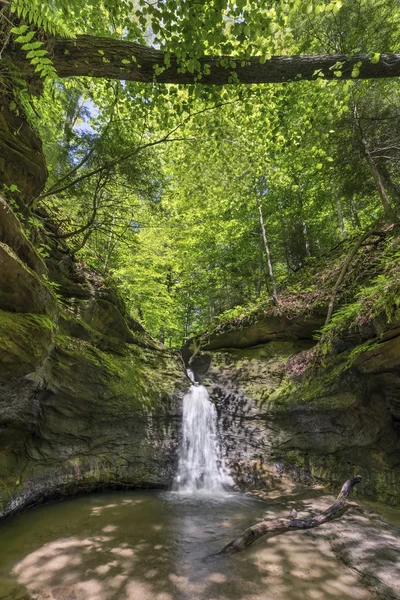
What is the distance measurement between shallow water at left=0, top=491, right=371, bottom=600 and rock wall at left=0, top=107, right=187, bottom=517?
918 mm

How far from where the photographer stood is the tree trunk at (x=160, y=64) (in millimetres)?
3574

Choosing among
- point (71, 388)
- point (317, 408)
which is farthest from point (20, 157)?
point (317, 408)

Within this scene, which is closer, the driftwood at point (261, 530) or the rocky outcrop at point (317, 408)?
the driftwood at point (261, 530)

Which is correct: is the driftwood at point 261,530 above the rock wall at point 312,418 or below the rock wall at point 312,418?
below

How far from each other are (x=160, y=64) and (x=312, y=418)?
7.39m

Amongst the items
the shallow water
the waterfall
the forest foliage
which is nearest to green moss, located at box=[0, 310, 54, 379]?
the forest foliage

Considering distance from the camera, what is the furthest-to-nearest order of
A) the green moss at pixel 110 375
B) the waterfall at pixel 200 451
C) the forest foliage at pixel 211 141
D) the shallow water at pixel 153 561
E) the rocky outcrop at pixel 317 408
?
the waterfall at pixel 200 451 < the green moss at pixel 110 375 < the rocky outcrop at pixel 317 408 < the forest foliage at pixel 211 141 < the shallow water at pixel 153 561

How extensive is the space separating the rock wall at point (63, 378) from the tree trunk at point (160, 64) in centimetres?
192

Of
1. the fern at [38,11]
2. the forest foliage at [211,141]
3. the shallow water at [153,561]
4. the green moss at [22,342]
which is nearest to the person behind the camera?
the fern at [38,11]

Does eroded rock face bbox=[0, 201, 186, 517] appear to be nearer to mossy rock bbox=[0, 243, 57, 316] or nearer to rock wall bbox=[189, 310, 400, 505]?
mossy rock bbox=[0, 243, 57, 316]

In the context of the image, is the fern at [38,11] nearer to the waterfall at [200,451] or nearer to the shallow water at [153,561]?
the shallow water at [153,561]

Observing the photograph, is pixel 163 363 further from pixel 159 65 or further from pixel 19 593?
pixel 159 65

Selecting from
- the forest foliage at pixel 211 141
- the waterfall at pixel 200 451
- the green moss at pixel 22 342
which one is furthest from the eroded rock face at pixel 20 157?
the waterfall at pixel 200 451

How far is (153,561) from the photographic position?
12.2 feet
